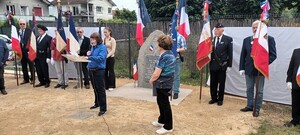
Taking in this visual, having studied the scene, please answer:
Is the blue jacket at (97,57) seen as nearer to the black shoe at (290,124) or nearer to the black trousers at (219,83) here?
the black trousers at (219,83)

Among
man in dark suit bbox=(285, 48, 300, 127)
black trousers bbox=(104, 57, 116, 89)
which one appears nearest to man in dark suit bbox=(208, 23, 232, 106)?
man in dark suit bbox=(285, 48, 300, 127)

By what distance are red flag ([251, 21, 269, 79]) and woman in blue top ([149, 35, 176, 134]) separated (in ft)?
5.74

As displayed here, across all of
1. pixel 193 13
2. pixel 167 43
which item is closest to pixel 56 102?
pixel 167 43

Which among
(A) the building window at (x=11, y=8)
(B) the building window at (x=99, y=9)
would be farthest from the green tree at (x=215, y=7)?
(B) the building window at (x=99, y=9)

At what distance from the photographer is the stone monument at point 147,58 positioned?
286 inches

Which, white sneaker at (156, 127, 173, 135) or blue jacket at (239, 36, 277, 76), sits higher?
blue jacket at (239, 36, 277, 76)

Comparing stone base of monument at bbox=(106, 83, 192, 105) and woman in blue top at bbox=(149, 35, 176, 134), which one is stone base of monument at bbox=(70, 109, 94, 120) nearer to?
stone base of monument at bbox=(106, 83, 192, 105)

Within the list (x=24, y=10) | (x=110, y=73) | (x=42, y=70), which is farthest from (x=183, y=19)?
(x=24, y=10)

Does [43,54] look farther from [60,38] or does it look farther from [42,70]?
[60,38]

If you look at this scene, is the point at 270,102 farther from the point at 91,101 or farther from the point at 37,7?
the point at 37,7

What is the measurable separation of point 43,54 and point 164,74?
5043mm

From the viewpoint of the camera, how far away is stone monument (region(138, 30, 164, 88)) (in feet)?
23.8

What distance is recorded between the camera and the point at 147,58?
7.43m

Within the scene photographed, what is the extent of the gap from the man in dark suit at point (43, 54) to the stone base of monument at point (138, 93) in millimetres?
2267
